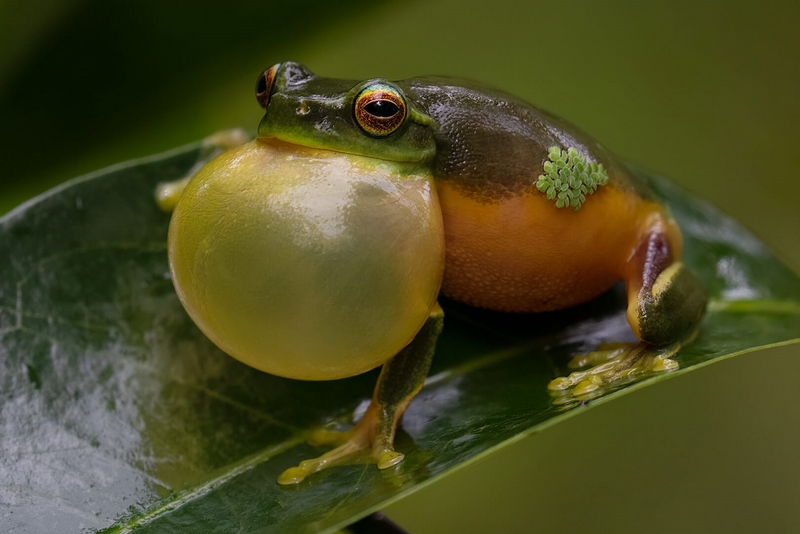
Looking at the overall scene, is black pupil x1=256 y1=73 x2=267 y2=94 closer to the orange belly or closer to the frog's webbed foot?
the frog's webbed foot

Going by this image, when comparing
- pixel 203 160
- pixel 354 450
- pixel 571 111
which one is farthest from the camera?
pixel 571 111

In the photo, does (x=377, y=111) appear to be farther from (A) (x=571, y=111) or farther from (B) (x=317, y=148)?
(A) (x=571, y=111)

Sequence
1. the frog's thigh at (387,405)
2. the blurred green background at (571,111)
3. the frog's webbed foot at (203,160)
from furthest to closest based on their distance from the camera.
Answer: the blurred green background at (571,111), the frog's webbed foot at (203,160), the frog's thigh at (387,405)

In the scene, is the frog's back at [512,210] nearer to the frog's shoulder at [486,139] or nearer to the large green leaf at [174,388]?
the frog's shoulder at [486,139]

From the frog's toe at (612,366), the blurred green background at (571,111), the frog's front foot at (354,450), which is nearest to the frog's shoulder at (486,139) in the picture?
the frog's toe at (612,366)

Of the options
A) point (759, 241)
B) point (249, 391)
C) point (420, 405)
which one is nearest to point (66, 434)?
point (249, 391)

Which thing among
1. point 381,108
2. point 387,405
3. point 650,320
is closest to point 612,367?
point 650,320
